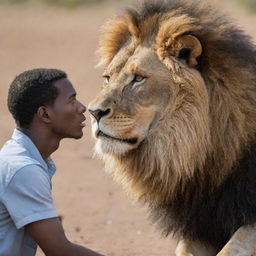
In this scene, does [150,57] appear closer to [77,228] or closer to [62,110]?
[62,110]

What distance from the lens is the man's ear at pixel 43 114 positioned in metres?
4.40

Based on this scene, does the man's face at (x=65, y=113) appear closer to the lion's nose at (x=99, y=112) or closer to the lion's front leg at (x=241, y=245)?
the lion's nose at (x=99, y=112)

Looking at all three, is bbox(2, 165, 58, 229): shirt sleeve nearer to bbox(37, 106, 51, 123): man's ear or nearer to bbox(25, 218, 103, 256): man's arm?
bbox(25, 218, 103, 256): man's arm

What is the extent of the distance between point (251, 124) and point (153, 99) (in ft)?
1.62

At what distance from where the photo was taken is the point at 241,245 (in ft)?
14.4

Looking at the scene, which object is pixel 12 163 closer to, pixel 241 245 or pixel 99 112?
pixel 99 112

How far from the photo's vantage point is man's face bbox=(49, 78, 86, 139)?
4457 mm

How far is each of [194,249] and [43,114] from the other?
1072 mm

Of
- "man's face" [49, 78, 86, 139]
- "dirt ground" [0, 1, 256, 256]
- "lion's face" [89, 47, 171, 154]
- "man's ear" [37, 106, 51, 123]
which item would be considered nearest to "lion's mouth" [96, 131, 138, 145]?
"lion's face" [89, 47, 171, 154]

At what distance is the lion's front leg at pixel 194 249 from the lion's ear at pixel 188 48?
0.92 meters

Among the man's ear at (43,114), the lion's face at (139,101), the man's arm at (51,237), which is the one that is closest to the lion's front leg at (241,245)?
the lion's face at (139,101)

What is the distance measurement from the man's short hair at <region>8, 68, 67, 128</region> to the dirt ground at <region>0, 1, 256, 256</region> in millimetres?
1164

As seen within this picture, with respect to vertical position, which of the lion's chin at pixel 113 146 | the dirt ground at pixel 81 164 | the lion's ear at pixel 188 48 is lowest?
the dirt ground at pixel 81 164

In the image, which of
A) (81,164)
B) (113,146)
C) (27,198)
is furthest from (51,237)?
(81,164)
